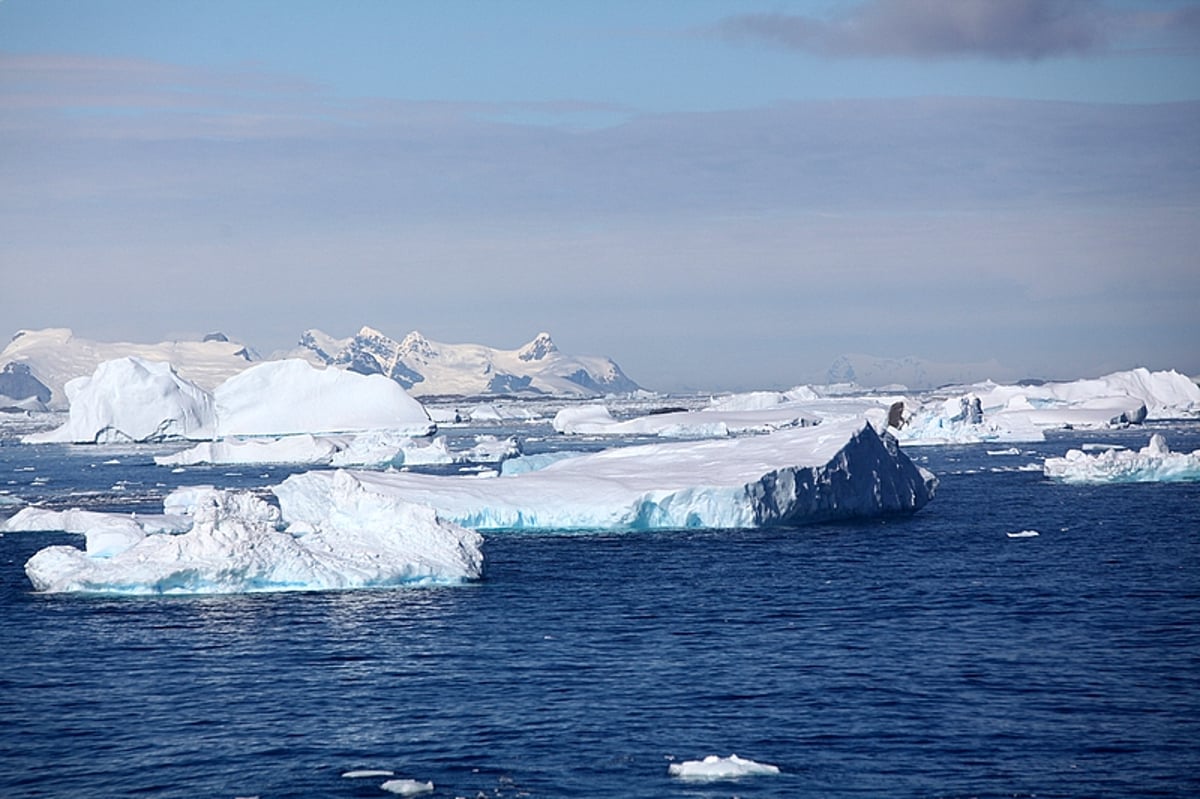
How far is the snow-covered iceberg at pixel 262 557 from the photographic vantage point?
2864cm

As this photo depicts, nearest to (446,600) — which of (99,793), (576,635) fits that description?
(576,635)

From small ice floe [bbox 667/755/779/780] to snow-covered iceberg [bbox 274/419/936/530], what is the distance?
2065 cm

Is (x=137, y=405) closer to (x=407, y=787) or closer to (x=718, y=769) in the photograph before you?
(x=407, y=787)

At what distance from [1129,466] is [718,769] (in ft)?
139

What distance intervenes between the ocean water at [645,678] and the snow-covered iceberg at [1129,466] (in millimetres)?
18530

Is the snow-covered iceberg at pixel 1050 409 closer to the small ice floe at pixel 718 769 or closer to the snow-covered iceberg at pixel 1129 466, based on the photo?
the snow-covered iceberg at pixel 1129 466

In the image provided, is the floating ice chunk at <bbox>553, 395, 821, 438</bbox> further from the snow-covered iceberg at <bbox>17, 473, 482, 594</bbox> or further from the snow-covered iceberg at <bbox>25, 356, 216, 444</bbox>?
the snow-covered iceberg at <bbox>17, 473, 482, 594</bbox>

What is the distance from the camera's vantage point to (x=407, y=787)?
15586 mm

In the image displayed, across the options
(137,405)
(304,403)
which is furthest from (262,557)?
(304,403)

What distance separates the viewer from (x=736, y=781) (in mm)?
15719

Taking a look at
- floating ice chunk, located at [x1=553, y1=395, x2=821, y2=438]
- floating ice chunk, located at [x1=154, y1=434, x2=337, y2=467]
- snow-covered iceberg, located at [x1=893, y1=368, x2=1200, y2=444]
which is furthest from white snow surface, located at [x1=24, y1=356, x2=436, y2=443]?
snow-covered iceberg, located at [x1=893, y1=368, x2=1200, y2=444]

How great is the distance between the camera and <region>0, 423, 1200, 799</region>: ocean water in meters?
16.4

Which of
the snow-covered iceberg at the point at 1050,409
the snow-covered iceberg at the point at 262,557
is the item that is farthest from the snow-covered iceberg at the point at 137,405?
the snow-covered iceberg at the point at 262,557

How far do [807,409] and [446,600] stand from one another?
7411 centimetres
